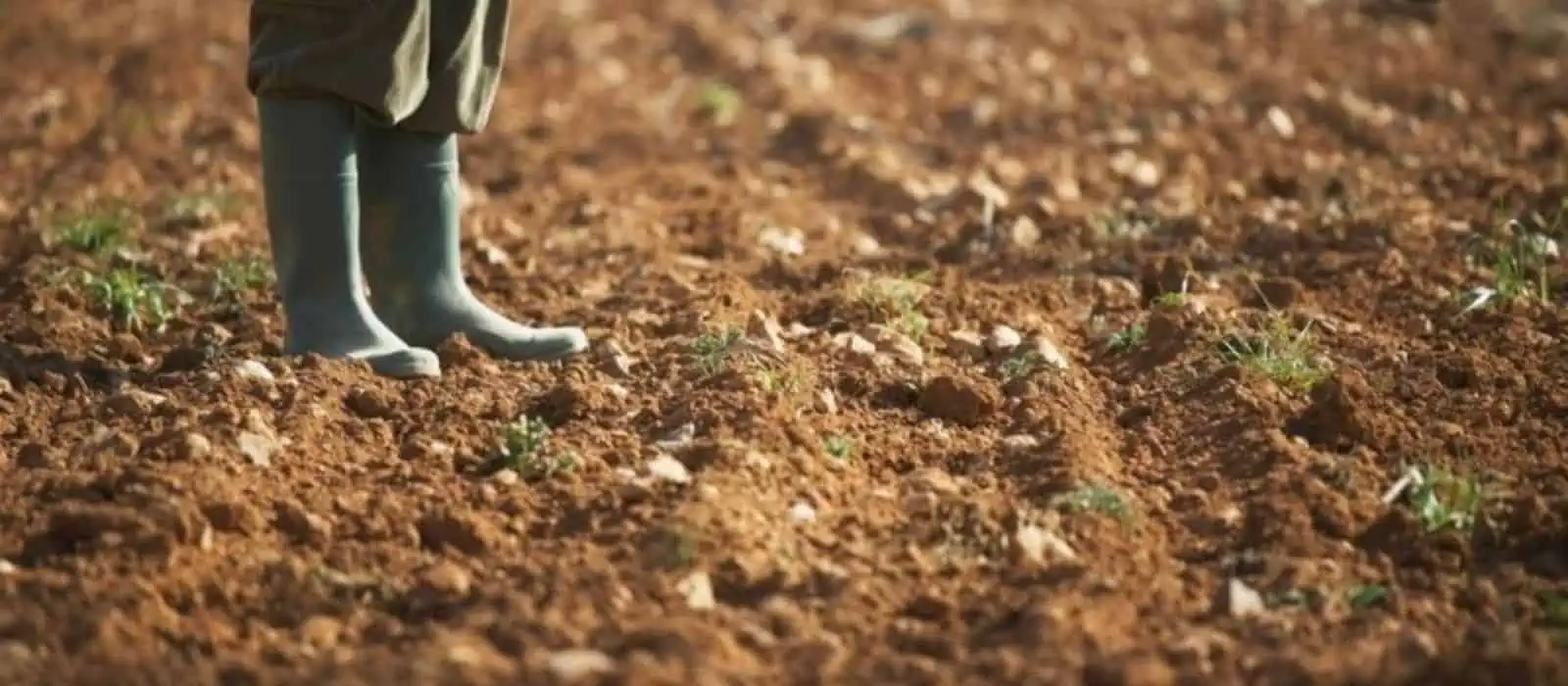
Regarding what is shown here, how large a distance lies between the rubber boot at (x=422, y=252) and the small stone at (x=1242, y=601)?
1473 mm

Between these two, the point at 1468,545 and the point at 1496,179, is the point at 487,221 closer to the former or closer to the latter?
the point at 1496,179

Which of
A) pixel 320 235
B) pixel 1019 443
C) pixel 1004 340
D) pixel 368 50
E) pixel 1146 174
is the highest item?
pixel 368 50

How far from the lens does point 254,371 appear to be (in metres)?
3.93

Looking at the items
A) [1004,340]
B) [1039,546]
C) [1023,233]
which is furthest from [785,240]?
[1039,546]

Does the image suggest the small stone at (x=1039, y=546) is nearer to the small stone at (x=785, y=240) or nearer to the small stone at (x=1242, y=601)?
the small stone at (x=1242, y=601)

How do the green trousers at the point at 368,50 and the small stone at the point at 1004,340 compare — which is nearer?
the green trousers at the point at 368,50

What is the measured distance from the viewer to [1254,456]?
3680 millimetres

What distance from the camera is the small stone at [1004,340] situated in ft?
14.2

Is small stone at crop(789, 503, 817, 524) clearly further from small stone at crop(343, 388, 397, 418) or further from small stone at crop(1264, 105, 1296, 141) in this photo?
small stone at crop(1264, 105, 1296, 141)

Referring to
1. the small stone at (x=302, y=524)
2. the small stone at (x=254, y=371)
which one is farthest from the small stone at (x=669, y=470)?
the small stone at (x=254, y=371)

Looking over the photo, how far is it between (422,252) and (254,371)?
424mm

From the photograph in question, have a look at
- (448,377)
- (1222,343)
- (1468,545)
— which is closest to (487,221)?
(448,377)

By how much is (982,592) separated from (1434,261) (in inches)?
83.8

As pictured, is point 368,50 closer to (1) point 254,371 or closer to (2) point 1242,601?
(1) point 254,371
